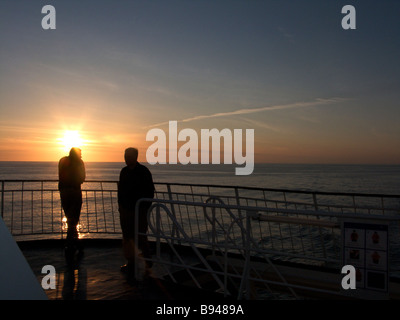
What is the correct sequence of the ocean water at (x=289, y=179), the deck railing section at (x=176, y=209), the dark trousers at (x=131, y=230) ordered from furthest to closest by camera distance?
the ocean water at (x=289, y=179) < the deck railing section at (x=176, y=209) < the dark trousers at (x=131, y=230)

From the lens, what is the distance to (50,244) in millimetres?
8023

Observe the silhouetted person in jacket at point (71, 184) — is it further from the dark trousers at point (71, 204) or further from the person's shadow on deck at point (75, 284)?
the person's shadow on deck at point (75, 284)

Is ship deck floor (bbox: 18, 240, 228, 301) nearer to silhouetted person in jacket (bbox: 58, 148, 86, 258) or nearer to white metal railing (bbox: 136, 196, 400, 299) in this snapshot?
white metal railing (bbox: 136, 196, 400, 299)

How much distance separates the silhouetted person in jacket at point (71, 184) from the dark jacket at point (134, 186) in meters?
1.41

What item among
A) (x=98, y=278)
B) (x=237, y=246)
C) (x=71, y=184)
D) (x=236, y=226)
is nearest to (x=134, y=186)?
(x=98, y=278)

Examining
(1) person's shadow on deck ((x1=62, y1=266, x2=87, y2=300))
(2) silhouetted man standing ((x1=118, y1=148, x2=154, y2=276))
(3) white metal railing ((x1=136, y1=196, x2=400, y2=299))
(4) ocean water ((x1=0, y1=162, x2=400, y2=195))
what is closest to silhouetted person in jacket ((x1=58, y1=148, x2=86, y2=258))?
(1) person's shadow on deck ((x1=62, y1=266, x2=87, y2=300))

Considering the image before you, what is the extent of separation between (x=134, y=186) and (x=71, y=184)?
1703 mm

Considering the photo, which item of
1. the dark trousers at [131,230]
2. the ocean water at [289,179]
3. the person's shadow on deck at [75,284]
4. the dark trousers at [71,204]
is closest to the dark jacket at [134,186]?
the dark trousers at [131,230]

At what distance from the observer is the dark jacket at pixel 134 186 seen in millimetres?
5887

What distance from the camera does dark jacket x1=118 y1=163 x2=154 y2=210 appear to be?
19.3 ft
